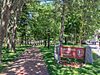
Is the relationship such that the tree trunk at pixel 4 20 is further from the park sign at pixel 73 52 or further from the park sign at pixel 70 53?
the park sign at pixel 73 52

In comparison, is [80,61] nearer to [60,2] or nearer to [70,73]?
[70,73]

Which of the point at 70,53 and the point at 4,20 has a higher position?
the point at 4,20

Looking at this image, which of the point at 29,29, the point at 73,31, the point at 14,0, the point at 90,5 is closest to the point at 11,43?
the point at 90,5

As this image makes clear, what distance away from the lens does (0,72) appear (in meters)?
13.3

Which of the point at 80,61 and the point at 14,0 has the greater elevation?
the point at 14,0

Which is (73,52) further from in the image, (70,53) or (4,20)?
(4,20)

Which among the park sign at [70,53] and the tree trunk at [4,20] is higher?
the tree trunk at [4,20]

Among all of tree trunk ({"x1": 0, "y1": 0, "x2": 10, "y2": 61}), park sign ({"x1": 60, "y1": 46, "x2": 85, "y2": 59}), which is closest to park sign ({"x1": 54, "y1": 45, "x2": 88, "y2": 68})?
park sign ({"x1": 60, "y1": 46, "x2": 85, "y2": 59})

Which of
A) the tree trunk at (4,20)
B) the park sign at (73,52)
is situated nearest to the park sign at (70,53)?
the park sign at (73,52)

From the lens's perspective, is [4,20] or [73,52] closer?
[4,20]

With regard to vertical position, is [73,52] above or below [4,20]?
below

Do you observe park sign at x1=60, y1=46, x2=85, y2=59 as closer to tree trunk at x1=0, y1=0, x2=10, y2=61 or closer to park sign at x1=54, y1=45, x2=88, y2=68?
park sign at x1=54, y1=45, x2=88, y2=68

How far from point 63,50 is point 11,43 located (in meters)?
10.0

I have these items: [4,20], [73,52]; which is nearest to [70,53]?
[73,52]
